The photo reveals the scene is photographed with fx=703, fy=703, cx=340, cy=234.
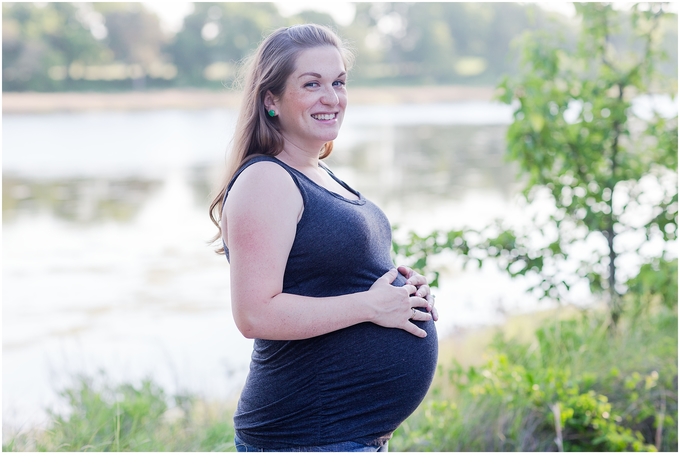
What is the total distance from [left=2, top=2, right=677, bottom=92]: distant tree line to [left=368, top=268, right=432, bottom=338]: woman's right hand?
34941 mm

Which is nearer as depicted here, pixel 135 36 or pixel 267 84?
pixel 267 84

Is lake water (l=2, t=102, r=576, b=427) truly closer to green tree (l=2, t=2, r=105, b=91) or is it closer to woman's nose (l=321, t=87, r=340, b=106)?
woman's nose (l=321, t=87, r=340, b=106)

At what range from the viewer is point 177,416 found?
3773mm

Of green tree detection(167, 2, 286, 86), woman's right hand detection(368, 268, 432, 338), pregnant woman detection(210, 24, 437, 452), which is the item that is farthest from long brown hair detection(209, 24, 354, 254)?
green tree detection(167, 2, 286, 86)

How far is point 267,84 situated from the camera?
1.80 m

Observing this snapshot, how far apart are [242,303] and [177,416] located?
2.43 m

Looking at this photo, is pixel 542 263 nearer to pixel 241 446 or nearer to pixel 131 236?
pixel 241 446

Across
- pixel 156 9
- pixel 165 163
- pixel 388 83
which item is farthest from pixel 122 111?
pixel 165 163

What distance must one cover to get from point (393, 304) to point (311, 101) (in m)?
0.55

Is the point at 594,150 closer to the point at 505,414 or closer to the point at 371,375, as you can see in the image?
the point at 505,414

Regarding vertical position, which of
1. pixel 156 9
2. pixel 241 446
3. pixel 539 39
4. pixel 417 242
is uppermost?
pixel 156 9

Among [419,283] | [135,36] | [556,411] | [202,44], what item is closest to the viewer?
[419,283]

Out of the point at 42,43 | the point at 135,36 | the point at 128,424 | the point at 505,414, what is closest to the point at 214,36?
the point at 135,36

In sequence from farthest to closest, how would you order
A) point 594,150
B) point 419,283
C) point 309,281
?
1. point 594,150
2. point 419,283
3. point 309,281
